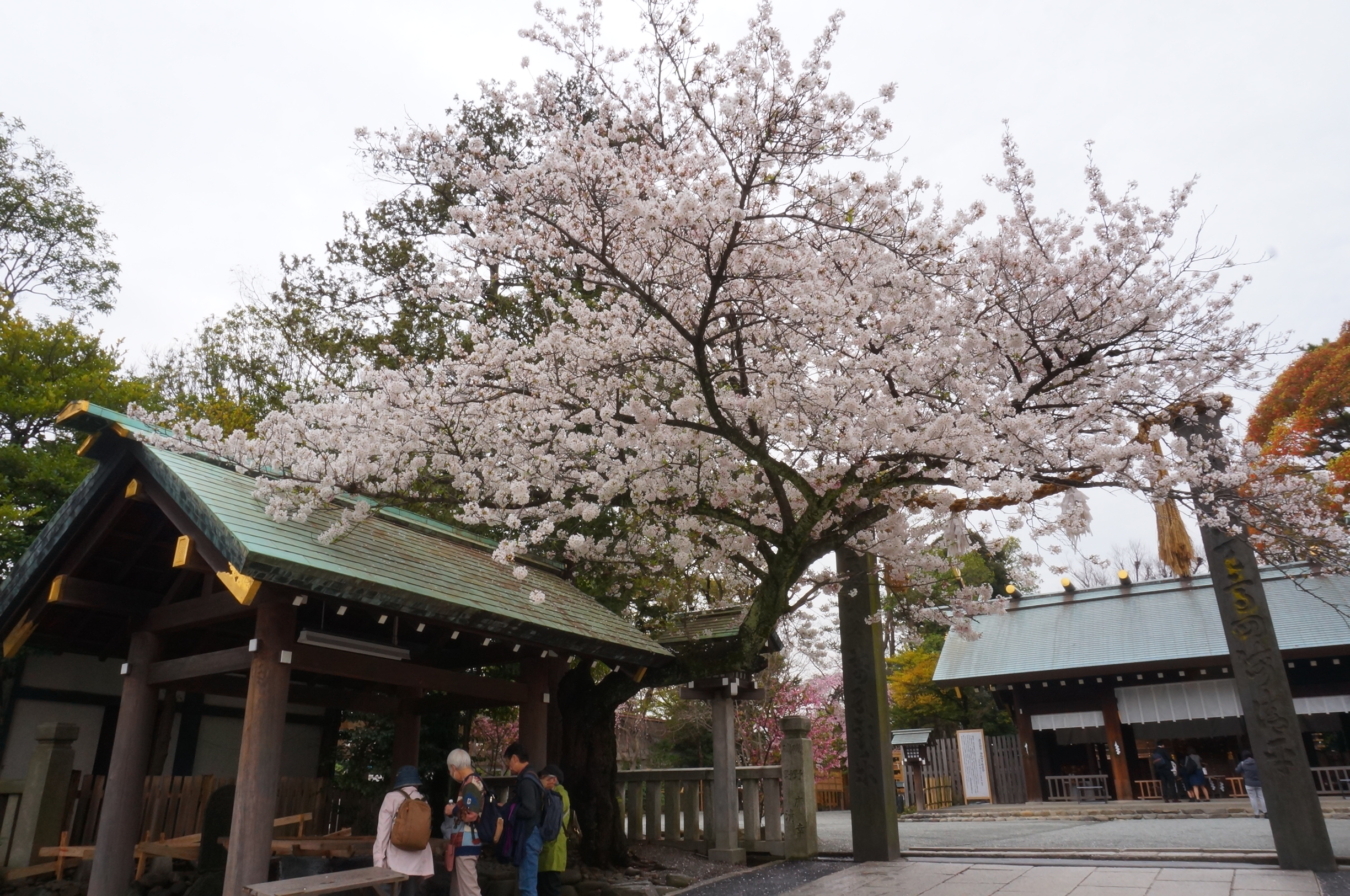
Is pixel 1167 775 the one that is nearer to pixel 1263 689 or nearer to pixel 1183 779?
pixel 1183 779

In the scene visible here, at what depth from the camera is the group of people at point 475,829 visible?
5.75m

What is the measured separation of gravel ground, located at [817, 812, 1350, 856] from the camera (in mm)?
9797

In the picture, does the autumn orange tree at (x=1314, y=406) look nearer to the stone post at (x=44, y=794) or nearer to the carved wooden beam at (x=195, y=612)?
the carved wooden beam at (x=195, y=612)

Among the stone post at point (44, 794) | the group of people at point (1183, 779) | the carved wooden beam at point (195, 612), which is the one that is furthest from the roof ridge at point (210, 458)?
the group of people at point (1183, 779)

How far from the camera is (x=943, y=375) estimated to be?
8.09 meters

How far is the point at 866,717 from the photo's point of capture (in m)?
9.39

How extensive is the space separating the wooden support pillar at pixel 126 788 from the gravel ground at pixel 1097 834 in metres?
7.54

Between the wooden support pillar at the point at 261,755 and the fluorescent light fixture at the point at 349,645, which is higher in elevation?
the fluorescent light fixture at the point at 349,645

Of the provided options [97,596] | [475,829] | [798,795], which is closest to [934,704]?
[798,795]

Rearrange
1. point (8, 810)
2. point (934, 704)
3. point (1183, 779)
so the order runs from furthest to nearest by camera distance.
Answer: point (934, 704) < point (1183, 779) < point (8, 810)

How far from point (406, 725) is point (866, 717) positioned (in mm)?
5454

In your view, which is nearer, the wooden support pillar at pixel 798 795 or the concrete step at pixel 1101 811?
the wooden support pillar at pixel 798 795

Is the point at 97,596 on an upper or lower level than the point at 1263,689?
upper

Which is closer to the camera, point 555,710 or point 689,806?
point 689,806
